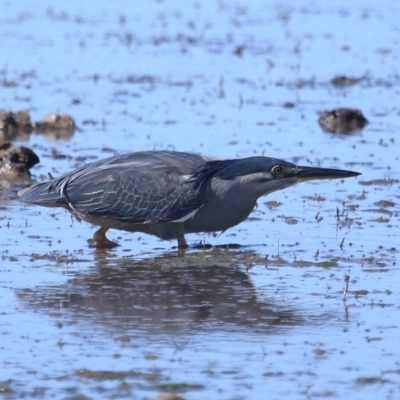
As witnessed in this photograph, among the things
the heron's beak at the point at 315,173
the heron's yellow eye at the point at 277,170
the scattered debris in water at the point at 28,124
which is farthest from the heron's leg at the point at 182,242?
the scattered debris in water at the point at 28,124

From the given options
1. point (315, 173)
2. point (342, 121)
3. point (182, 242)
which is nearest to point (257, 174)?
point (315, 173)

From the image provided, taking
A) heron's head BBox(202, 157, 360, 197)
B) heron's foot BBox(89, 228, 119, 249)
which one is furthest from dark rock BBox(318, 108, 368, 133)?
heron's foot BBox(89, 228, 119, 249)

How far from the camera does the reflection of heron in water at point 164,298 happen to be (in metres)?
6.12

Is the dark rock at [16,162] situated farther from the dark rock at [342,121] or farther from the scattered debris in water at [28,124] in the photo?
the dark rock at [342,121]

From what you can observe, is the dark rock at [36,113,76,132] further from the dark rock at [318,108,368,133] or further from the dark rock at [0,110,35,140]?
the dark rock at [318,108,368,133]

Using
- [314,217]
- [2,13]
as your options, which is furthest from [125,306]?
[2,13]

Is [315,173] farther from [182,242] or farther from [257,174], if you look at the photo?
[182,242]

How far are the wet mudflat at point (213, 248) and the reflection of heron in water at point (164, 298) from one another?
15mm

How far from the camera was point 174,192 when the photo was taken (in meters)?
7.67

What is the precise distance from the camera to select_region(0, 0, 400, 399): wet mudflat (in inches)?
211

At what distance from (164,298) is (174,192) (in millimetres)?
1187

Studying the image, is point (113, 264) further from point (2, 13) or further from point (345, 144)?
point (2, 13)

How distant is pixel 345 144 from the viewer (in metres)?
11.3

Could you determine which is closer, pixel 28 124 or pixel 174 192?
pixel 174 192
